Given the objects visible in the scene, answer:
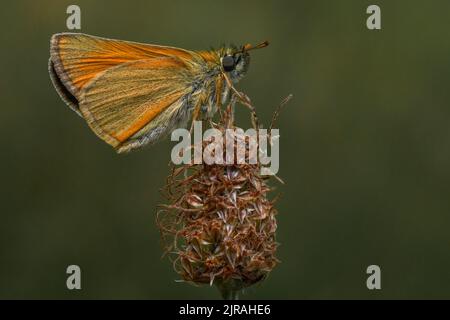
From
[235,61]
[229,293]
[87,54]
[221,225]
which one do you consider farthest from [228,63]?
[229,293]

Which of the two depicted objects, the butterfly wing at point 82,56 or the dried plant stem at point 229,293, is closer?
the dried plant stem at point 229,293

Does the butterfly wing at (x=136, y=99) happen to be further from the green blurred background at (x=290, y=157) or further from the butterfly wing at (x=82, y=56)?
the green blurred background at (x=290, y=157)

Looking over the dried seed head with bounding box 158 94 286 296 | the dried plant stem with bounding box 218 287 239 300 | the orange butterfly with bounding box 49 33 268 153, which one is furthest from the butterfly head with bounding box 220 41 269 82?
the dried plant stem with bounding box 218 287 239 300

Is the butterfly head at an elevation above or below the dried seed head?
above

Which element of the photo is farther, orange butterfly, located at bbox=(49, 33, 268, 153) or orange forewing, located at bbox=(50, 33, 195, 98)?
orange forewing, located at bbox=(50, 33, 195, 98)

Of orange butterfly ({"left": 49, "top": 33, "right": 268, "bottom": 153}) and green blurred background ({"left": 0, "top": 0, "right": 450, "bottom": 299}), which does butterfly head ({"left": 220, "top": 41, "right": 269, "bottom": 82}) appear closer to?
orange butterfly ({"left": 49, "top": 33, "right": 268, "bottom": 153})

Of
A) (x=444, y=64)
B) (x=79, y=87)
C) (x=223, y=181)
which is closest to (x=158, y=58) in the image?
(x=79, y=87)

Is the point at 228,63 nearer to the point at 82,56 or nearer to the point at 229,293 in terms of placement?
the point at 82,56

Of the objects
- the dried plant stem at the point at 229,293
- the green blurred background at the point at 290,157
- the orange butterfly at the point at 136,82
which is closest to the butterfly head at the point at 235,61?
the orange butterfly at the point at 136,82
